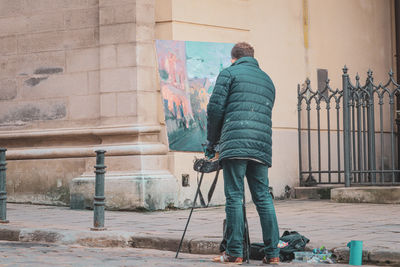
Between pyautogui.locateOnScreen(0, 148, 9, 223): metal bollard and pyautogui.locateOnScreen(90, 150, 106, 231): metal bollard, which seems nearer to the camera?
pyautogui.locateOnScreen(90, 150, 106, 231): metal bollard

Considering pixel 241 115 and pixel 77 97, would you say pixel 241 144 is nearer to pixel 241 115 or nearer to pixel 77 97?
pixel 241 115

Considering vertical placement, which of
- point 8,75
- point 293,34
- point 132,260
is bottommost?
point 132,260

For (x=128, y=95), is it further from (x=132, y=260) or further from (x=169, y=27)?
(x=132, y=260)

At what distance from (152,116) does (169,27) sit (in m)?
1.38

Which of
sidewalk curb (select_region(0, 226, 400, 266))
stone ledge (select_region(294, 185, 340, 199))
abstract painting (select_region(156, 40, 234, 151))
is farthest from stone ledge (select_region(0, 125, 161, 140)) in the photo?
stone ledge (select_region(294, 185, 340, 199))

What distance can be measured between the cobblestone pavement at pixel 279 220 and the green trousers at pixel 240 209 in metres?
0.55

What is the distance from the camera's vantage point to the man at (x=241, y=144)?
6289 mm

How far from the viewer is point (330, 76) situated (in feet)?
44.7

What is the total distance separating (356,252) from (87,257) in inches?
97.3

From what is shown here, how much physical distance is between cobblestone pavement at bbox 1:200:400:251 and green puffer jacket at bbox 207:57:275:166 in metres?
1.16

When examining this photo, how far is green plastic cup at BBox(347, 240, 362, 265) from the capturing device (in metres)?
6.13

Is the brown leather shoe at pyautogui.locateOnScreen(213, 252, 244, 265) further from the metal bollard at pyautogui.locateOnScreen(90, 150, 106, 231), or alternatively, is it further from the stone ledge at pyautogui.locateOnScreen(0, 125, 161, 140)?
the stone ledge at pyautogui.locateOnScreen(0, 125, 161, 140)

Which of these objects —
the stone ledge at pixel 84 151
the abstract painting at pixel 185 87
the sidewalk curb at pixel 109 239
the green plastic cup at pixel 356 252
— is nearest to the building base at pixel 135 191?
the stone ledge at pixel 84 151

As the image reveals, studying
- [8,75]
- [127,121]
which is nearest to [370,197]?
[127,121]
